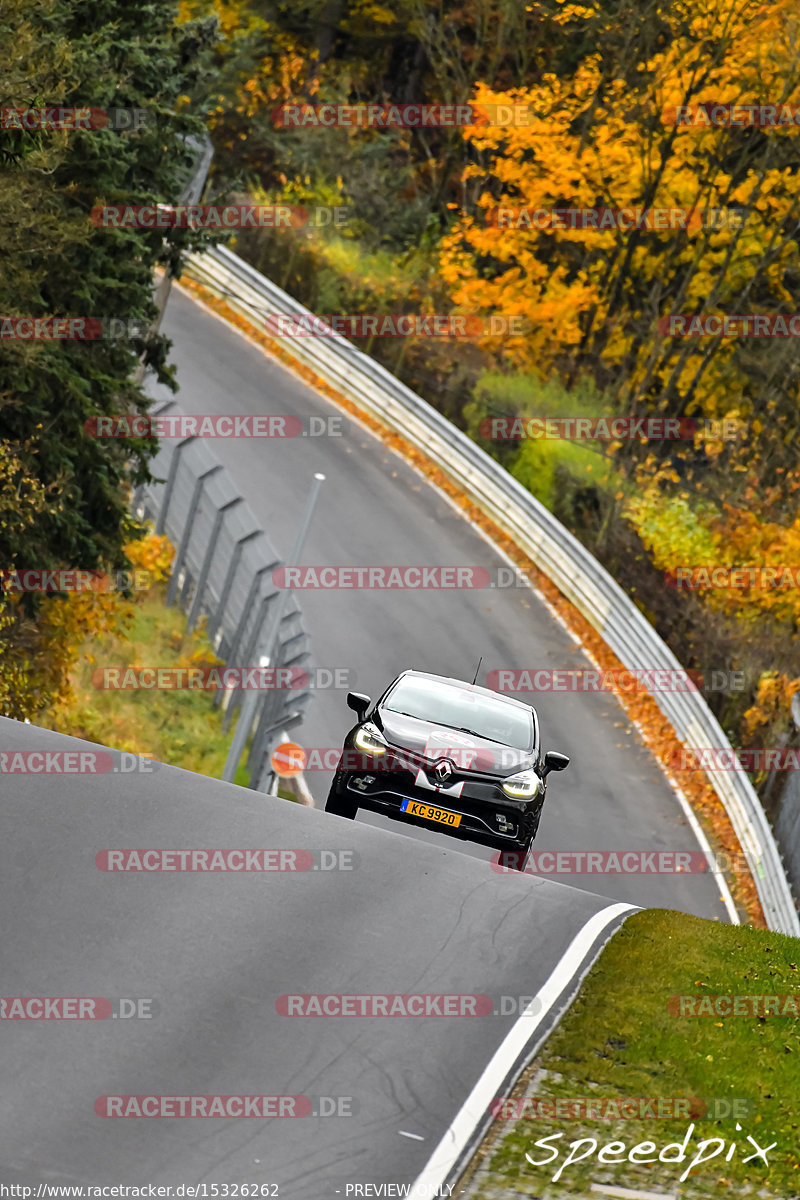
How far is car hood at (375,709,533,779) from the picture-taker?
12.8 metres

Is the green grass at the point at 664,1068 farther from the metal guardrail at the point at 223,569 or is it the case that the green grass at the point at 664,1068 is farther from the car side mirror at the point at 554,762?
the metal guardrail at the point at 223,569

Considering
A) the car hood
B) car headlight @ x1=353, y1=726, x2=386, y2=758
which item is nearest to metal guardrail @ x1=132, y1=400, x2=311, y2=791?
the car hood

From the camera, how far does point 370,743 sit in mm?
12922

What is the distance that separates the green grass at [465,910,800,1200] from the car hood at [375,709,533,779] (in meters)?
1.91

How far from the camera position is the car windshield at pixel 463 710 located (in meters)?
13.7

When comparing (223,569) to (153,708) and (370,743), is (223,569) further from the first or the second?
(370,743)

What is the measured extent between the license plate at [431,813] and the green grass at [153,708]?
33.9ft

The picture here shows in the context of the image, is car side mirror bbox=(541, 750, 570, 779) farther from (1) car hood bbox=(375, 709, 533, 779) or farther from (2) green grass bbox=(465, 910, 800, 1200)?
(2) green grass bbox=(465, 910, 800, 1200)

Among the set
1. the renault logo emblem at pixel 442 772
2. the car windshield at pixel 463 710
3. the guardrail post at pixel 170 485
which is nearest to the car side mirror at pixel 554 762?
the car windshield at pixel 463 710

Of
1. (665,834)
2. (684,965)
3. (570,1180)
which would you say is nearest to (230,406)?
(665,834)

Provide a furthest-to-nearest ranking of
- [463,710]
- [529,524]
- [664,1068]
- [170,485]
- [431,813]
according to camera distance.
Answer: [529,524]
[170,485]
[463,710]
[431,813]
[664,1068]

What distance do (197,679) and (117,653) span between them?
1549 millimetres

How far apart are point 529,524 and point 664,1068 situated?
2330cm

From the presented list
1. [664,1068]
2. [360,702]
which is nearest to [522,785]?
[360,702]
